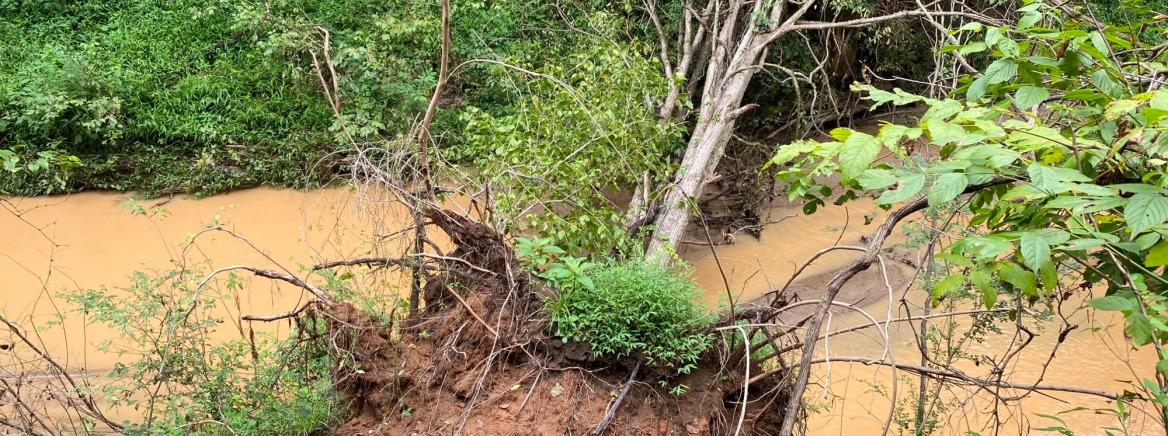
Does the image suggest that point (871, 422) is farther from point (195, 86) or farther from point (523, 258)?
point (195, 86)

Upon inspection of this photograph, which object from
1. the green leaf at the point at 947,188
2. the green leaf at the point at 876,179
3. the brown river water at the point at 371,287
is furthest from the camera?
the brown river water at the point at 371,287

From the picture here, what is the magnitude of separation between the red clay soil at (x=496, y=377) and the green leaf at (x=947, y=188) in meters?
1.55

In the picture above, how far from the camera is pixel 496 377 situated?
3.16 meters

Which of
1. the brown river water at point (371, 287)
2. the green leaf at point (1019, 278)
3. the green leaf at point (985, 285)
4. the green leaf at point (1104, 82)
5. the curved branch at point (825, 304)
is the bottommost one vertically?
the brown river water at point (371, 287)

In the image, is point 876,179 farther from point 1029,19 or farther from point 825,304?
point 1029,19

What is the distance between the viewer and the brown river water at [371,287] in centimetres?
448

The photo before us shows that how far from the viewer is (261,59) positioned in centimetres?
808

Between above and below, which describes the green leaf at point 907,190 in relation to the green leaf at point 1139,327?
above

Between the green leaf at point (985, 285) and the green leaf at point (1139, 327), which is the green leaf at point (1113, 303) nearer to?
the green leaf at point (1139, 327)

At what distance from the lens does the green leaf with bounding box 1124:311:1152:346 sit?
5.12ft

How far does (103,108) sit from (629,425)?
6660 millimetres

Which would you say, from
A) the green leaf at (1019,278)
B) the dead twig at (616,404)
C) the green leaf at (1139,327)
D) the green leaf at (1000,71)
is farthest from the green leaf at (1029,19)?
the dead twig at (616,404)

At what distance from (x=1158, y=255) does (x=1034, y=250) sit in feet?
0.86

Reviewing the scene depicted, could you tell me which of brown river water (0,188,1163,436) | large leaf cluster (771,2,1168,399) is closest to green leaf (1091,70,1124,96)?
large leaf cluster (771,2,1168,399)
